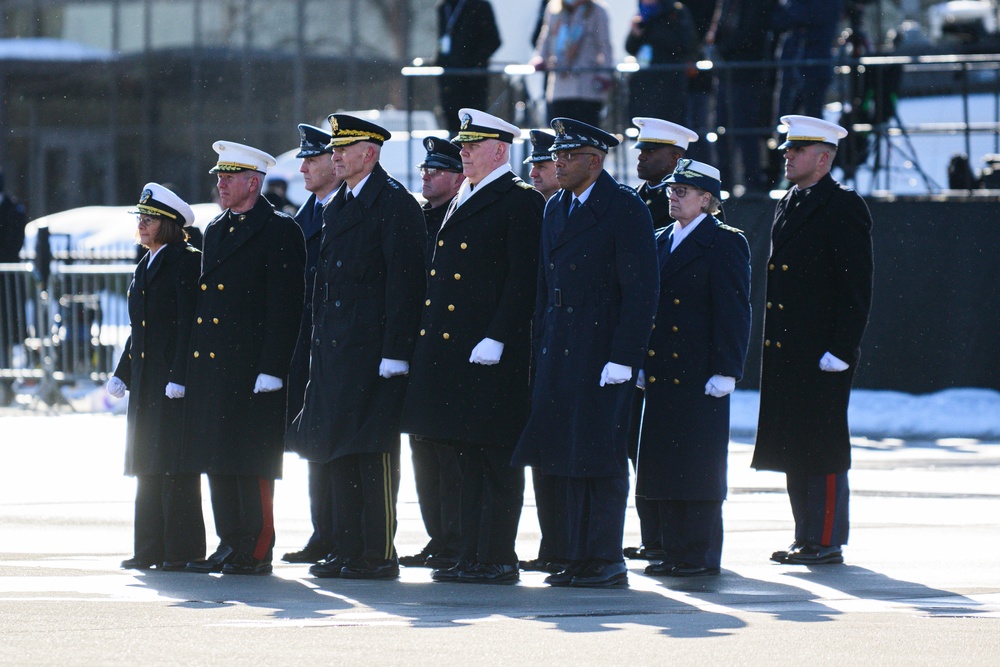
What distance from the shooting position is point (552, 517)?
338 inches

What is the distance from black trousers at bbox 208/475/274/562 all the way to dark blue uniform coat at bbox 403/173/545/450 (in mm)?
867

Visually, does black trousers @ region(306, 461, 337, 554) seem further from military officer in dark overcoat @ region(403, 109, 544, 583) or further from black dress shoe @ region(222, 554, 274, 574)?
military officer in dark overcoat @ region(403, 109, 544, 583)

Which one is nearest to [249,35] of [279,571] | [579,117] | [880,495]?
[579,117]

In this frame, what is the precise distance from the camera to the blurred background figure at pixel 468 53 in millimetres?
16500

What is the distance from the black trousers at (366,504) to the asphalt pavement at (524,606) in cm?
20

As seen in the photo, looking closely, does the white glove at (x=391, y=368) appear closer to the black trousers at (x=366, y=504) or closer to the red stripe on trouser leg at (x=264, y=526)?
the black trousers at (x=366, y=504)

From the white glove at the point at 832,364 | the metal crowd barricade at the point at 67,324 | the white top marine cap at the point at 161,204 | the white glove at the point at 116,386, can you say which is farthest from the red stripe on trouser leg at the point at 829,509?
the metal crowd barricade at the point at 67,324

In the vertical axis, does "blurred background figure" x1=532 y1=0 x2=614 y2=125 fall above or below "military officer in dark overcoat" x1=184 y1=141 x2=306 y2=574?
above

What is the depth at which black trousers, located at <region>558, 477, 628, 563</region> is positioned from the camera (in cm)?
Result: 817

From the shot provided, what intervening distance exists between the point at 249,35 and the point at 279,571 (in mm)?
27861

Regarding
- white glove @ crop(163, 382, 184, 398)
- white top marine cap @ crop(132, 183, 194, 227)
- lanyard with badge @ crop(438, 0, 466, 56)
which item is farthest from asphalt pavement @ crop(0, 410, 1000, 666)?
lanyard with badge @ crop(438, 0, 466, 56)

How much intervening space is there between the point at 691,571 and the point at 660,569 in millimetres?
161

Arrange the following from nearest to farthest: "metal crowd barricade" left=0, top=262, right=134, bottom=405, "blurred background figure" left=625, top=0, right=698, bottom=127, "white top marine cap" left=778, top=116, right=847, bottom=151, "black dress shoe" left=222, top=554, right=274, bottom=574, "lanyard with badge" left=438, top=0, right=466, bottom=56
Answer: "black dress shoe" left=222, top=554, right=274, bottom=574
"white top marine cap" left=778, top=116, right=847, bottom=151
"blurred background figure" left=625, top=0, right=698, bottom=127
"lanyard with badge" left=438, top=0, right=466, bottom=56
"metal crowd barricade" left=0, top=262, right=134, bottom=405

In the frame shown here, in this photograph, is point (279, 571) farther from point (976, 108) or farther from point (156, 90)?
point (156, 90)
